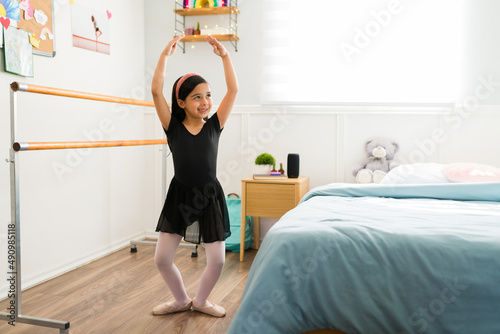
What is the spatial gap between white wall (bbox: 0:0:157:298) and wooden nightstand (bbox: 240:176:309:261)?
0.89m

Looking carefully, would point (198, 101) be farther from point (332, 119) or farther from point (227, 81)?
point (332, 119)

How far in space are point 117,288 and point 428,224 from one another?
5.03ft

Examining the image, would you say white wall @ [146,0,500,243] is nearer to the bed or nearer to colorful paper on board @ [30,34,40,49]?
colorful paper on board @ [30,34,40,49]

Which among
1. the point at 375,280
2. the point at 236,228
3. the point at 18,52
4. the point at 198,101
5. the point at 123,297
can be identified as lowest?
the point at 123,297

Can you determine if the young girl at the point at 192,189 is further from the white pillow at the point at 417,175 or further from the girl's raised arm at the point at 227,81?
the white pillow at the point at 417,175

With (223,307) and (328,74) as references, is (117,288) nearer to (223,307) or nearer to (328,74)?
(223,307)

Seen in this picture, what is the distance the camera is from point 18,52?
7.25ft

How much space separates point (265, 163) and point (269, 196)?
0.23 meters

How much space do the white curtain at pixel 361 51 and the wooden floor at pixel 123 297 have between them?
1219 millimetres

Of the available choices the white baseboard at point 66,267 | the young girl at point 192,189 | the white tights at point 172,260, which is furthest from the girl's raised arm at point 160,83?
the white baseboard at point 66,267

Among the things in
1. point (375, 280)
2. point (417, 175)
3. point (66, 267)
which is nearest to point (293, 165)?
point (417, 175)

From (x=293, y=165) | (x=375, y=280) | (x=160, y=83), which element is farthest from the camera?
(x=293, y=165)

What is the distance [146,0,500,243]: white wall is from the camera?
289cm

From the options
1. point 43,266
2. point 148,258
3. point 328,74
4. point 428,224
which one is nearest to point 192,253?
point 148,258
